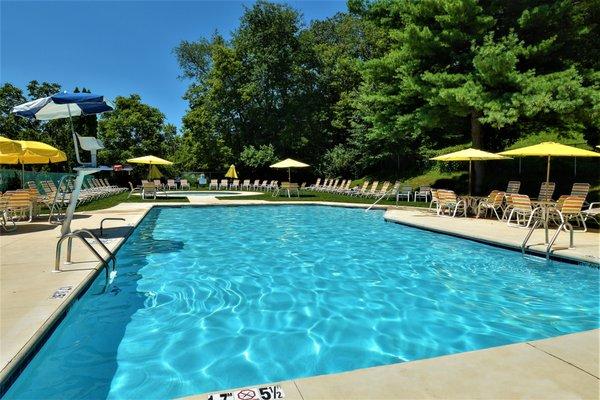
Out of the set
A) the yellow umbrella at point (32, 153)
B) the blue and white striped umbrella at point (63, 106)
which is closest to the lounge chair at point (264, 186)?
the yellow umbrella at point (32, 153)

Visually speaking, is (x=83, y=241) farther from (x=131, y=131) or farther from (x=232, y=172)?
(x=131, y=131)

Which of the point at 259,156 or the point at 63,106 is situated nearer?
the point at 63,106

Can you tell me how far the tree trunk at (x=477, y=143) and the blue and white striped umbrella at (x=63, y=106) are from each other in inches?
538

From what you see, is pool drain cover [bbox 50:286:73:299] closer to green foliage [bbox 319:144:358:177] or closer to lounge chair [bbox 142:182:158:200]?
lounge chair [bbox 142:182:158:200]

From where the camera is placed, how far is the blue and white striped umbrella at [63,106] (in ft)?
20.5

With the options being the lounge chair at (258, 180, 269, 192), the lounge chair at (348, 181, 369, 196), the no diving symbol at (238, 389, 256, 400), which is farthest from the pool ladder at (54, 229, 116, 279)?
the lounge chair at (258, 180, 269, 192)

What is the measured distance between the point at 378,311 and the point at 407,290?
0.95 metres

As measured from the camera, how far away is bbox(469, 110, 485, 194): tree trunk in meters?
15.9

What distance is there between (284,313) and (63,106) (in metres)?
5.97

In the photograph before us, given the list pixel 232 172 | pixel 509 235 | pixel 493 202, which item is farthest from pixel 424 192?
pixel 232 172

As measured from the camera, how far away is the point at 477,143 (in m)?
16.2

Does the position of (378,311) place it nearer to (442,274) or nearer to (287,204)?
(442,274)

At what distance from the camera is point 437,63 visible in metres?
16.0

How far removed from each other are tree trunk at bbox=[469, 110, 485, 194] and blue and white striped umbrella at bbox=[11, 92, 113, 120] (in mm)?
13661
